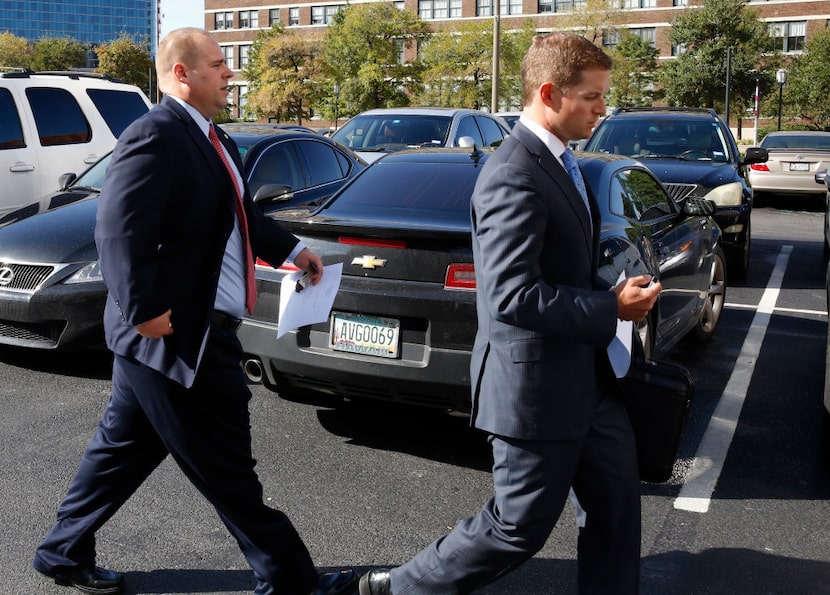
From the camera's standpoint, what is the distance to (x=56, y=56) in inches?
3282

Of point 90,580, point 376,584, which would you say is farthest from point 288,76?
point 376,584

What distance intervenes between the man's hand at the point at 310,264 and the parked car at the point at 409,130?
858cm

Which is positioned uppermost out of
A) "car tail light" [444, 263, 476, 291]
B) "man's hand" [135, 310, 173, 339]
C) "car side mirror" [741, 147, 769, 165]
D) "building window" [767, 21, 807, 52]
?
"building window" [767, 21, 807, 52]

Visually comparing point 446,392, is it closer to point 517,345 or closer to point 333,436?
point 333,436

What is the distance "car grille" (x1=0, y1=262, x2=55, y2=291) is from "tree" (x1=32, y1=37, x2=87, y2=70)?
81749 millimetres

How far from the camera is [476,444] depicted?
507 cm

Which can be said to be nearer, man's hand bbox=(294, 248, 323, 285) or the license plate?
man's hand bbox=(294, 248, 323, 285)

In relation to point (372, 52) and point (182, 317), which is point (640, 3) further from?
point (182, 317)

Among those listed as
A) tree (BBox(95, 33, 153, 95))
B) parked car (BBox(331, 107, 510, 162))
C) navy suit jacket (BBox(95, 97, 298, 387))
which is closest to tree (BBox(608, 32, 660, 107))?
tree (BBox(95, 33, 153, 95))

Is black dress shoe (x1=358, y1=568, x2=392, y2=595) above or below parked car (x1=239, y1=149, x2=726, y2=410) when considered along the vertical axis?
below

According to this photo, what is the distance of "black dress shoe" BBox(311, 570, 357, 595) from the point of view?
10.8ft

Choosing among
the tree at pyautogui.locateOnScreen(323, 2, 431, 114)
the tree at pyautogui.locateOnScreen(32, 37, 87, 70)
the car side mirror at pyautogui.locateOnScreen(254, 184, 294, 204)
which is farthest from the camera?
the tree at pyautogui.locateOnScreen(32, 37, 87, 70)

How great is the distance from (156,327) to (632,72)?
204 feet

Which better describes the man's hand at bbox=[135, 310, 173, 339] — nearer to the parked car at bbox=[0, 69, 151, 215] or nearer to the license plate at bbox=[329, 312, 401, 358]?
the license plate at bbox=[329, 312, 401, 358]
